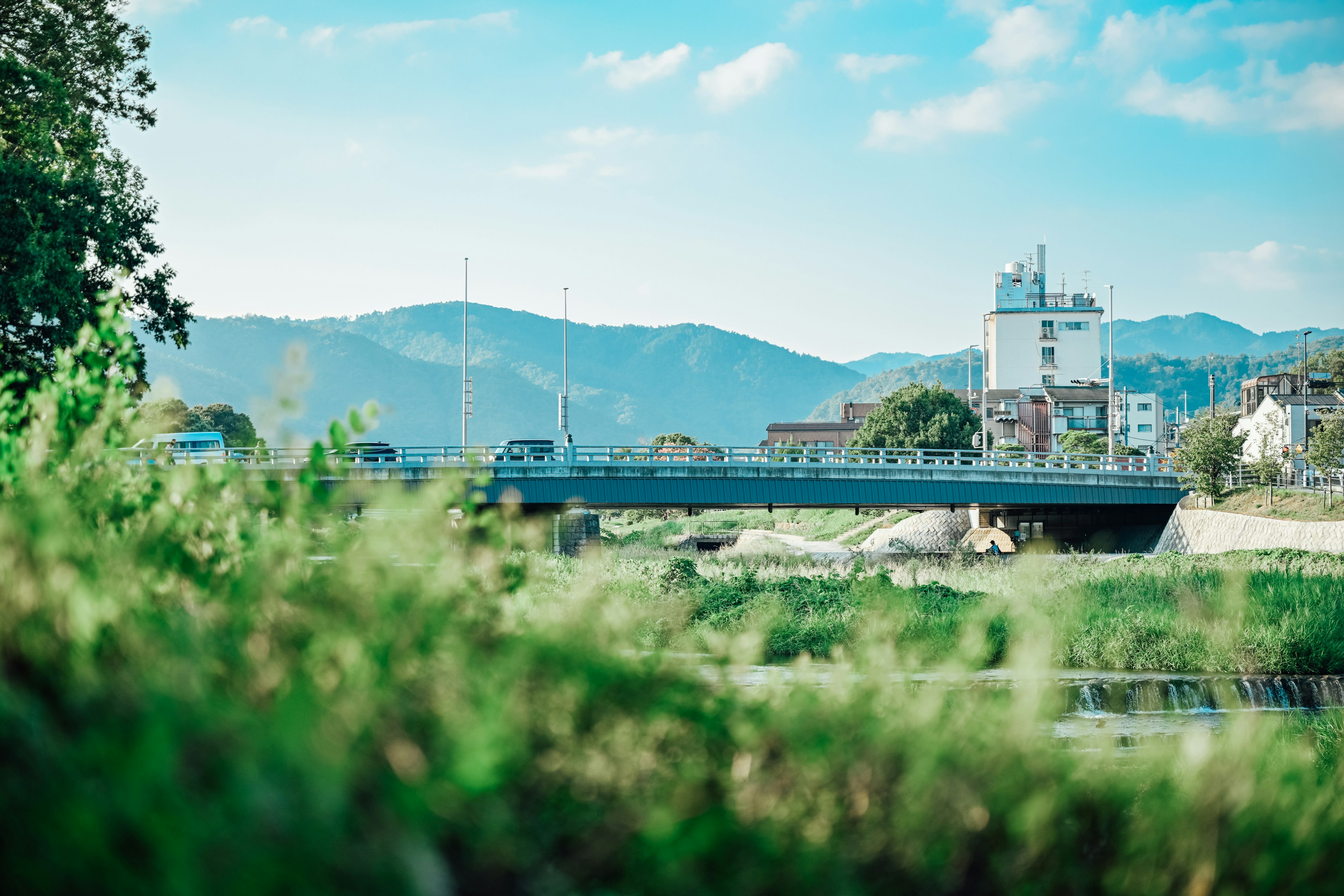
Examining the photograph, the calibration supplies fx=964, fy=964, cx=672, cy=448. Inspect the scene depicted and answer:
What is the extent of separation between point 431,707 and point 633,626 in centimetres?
134

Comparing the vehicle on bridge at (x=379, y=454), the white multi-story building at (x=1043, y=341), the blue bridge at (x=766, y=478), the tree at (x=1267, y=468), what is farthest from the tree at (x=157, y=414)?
the white multi-story building at (x=1043, y=341)

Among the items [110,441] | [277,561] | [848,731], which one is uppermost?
[110,441]

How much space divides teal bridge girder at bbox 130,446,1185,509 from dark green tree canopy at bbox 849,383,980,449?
2453 cm

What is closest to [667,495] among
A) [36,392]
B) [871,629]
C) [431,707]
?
[871,629]

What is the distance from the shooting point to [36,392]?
5508 millimetres

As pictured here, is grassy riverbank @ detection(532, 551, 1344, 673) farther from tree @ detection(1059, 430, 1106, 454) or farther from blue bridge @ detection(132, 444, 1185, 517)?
tree @ detection(1059, 430, 1106, 454)

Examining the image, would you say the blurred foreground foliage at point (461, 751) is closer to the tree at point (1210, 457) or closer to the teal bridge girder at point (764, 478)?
the teal bridge girder at point (764, 478)

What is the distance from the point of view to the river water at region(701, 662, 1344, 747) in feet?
50.0

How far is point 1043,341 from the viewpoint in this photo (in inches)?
4641

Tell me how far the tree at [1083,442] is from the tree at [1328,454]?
98.9ft

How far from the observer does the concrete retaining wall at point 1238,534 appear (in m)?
31.1

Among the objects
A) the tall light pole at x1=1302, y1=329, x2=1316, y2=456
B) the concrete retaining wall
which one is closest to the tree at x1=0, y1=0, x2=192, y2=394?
the concrete retaining wall

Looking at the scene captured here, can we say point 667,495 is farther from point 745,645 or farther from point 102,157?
point 745,645

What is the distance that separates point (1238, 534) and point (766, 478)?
690 inches
